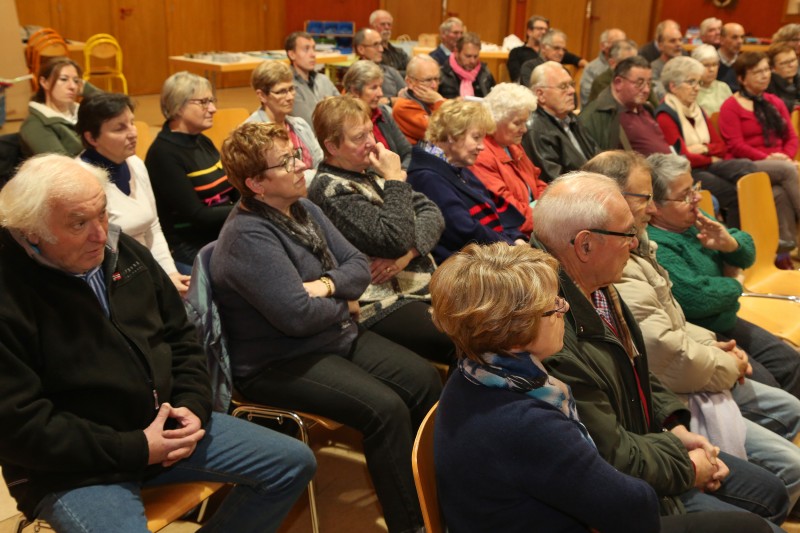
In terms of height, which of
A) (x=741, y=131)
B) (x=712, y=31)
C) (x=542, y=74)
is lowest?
(x=741, y=131)

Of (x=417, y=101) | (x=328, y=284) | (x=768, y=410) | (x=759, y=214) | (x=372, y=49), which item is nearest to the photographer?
(x=328, y=284)

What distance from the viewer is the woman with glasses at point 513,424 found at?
142 centimetres

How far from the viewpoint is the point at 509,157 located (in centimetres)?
378

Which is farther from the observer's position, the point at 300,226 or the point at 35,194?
the point at 300,226

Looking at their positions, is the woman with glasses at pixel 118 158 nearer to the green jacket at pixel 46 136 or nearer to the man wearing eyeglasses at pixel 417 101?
the green jacket at pixel 46 136

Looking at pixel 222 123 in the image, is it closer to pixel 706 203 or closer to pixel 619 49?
pixel 706 203

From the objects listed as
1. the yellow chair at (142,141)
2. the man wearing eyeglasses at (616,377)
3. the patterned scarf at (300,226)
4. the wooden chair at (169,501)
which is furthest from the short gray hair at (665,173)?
the yellow chair at (142,141)

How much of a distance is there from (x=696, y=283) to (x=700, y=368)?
51 centimetres

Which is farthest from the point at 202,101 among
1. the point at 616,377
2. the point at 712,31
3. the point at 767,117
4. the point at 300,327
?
the point at 712,31

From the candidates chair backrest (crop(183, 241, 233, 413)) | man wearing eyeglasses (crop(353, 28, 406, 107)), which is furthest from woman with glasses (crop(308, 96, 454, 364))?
man wearing eyeglasses (crop(353, 28, 406, 107))

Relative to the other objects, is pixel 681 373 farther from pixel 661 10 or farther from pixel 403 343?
pixel 661 10

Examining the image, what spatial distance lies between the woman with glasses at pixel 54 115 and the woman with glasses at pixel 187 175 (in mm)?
747

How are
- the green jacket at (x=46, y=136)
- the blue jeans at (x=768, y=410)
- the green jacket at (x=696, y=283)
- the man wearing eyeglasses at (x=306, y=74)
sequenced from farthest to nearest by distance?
the man wearing eyeglasses at (x=306, y=74), the green jacket at (x=46, y=136), the green jacket at (x=696, y=283), the blue jeans at (x=768, y=410)

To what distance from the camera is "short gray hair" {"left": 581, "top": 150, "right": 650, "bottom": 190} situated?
256 centimetres
